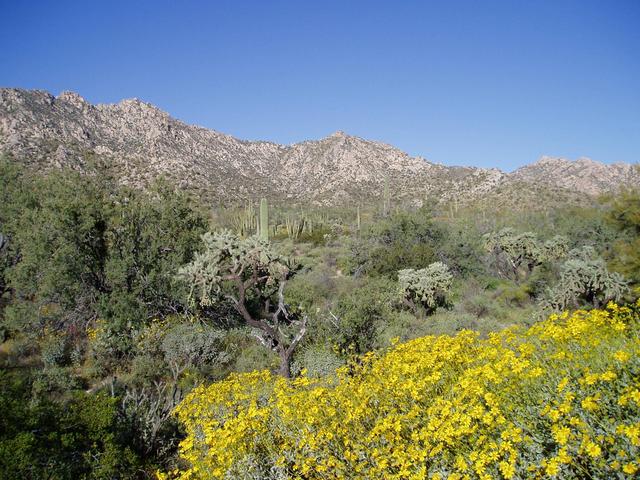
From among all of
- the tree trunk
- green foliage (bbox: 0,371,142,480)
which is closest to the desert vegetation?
green foliage (bbox: 0,371,142,480)

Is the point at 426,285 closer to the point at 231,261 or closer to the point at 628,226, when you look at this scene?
the point at 628,226

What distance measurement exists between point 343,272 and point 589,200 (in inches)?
1497

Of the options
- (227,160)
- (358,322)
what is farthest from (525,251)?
(227,160)

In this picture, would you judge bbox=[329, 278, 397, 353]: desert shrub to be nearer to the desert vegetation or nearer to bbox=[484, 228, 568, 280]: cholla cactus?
the desert vegetation

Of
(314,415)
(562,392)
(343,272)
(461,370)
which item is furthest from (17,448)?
(343,272)

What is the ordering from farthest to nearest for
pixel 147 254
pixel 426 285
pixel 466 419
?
1. pixel 426 285
2. pixel 147 254
3. pixel 466 419

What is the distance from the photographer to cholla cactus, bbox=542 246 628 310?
39.7ft

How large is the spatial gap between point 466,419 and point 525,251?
20.2 metres

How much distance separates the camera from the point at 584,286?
12.7 meters

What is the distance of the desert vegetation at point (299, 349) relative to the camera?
10.1 ft

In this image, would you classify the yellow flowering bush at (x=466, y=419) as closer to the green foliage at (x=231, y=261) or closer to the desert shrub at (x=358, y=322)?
the desert shrub at (x=358, y=322)

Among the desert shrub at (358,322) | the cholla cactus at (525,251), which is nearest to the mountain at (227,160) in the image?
the cholla cactus at (525,251)

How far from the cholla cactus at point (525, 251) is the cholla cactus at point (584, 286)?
6859mm

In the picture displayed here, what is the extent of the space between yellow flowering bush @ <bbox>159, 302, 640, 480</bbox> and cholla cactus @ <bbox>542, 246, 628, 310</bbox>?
9670mm
